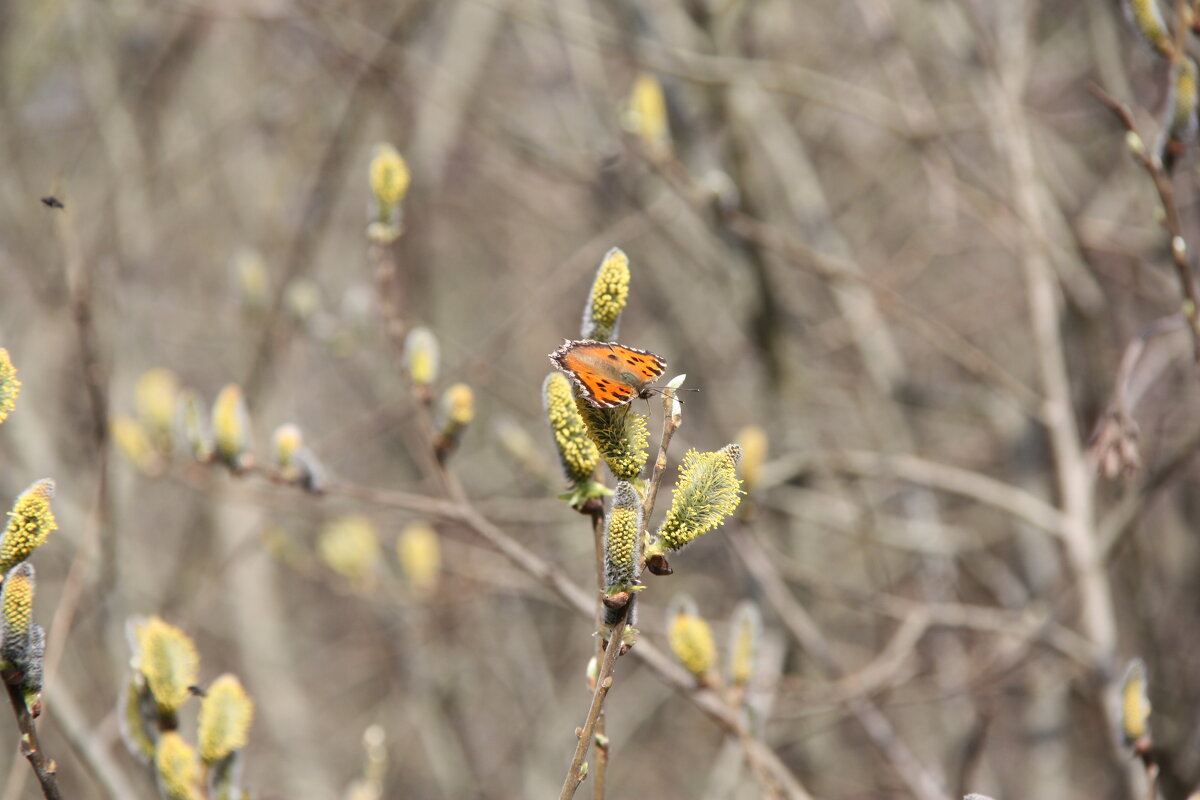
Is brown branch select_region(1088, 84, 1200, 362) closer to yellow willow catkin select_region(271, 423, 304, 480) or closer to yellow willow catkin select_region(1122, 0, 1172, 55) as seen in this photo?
yellow willow catkin select_region(1122, 0, 1172, 55)

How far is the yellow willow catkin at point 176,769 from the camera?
3.86 feet

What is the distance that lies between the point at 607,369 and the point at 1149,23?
106 centimetres

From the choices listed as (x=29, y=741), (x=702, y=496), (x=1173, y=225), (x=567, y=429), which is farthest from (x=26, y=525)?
(x=1173, y=225)

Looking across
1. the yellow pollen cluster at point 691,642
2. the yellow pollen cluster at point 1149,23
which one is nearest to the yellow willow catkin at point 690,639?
the yellow pollen cluster at point 691,642

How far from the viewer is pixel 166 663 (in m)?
1.22

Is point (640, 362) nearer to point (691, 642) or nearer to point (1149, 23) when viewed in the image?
point (691, 642)

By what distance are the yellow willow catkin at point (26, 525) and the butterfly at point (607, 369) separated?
52 cm

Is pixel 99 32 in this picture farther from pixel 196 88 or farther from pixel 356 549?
pixel 356 549

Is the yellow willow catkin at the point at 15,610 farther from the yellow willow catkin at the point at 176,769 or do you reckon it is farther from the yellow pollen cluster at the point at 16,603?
the yellow willow catkin at the point at 176,769

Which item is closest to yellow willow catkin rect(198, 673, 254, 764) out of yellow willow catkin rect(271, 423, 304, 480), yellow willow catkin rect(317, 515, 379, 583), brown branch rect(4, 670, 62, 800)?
brown branch rect(4, 670, 62, 800)

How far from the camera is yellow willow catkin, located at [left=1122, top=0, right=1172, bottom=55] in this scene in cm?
146

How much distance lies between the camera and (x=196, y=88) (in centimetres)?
478

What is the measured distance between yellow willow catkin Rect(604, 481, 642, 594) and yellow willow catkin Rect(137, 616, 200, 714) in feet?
1.94

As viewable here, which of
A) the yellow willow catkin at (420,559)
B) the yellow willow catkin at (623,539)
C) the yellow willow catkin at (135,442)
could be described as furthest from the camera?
the yellow willow catkin at (420,559)
